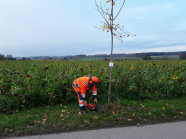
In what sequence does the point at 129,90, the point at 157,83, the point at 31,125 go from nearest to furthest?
the point at 31,125
the point at 129,90
the point at 157,83

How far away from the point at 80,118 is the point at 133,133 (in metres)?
1.45

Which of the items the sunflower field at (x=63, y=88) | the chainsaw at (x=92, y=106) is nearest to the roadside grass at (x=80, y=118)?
the chainsaw at (x=92, y=106)

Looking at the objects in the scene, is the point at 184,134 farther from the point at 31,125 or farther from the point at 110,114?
the point at 31,125

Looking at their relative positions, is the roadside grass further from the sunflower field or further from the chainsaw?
the sunflower field

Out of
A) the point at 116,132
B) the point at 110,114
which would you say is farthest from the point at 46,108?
the point at 116,132

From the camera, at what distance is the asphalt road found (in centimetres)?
332

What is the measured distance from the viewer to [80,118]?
13.3 feet

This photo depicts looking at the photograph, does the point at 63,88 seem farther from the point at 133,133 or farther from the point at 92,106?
the point at 133,133

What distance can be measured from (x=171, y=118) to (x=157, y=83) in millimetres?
2413

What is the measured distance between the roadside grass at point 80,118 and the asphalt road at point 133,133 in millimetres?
215

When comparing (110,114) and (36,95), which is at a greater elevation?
(36,95)

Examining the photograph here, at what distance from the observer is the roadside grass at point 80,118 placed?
12.1ft

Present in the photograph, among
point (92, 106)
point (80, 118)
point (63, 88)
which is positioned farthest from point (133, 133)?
point (63, 88)

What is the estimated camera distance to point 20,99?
197 inches
